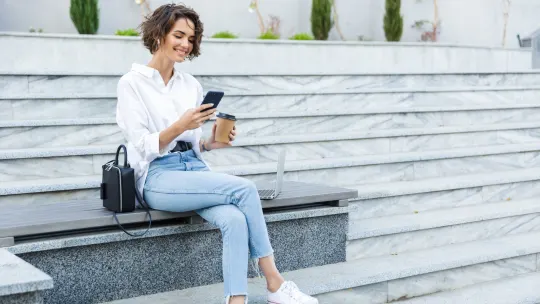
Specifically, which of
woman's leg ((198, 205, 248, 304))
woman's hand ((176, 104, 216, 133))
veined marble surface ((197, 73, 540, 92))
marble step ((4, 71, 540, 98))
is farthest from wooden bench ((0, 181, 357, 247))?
veined marble surface ((197, 73, 540, 92))

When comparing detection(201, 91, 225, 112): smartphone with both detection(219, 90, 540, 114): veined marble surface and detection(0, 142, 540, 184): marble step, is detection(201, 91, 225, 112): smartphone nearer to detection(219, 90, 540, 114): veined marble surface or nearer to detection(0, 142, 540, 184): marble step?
detection(0, 142, 540, 184): marble step

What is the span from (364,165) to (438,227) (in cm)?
73

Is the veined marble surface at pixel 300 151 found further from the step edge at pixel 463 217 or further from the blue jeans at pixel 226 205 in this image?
the blue jeans at pixel 226 205

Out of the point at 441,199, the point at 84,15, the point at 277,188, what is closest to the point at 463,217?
the point at 441,199

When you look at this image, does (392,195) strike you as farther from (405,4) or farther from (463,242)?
(405,4)

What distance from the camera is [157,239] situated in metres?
3.41

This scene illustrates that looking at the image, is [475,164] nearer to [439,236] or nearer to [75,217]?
[439,236]

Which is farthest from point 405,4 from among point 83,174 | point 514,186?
point 83,174

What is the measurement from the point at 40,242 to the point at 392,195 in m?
2.38

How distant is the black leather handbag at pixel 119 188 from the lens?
321 cm

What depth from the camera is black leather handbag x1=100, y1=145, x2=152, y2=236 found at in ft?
10.5

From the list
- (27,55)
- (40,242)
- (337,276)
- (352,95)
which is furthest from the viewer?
(27,55)

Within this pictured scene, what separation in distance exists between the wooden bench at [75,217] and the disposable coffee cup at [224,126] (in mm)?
373

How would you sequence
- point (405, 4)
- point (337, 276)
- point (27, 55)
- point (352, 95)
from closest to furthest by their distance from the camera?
1. point (337, 276)
2. point (352, 95)
3. point (27, 55)
4. point (405, 4)
